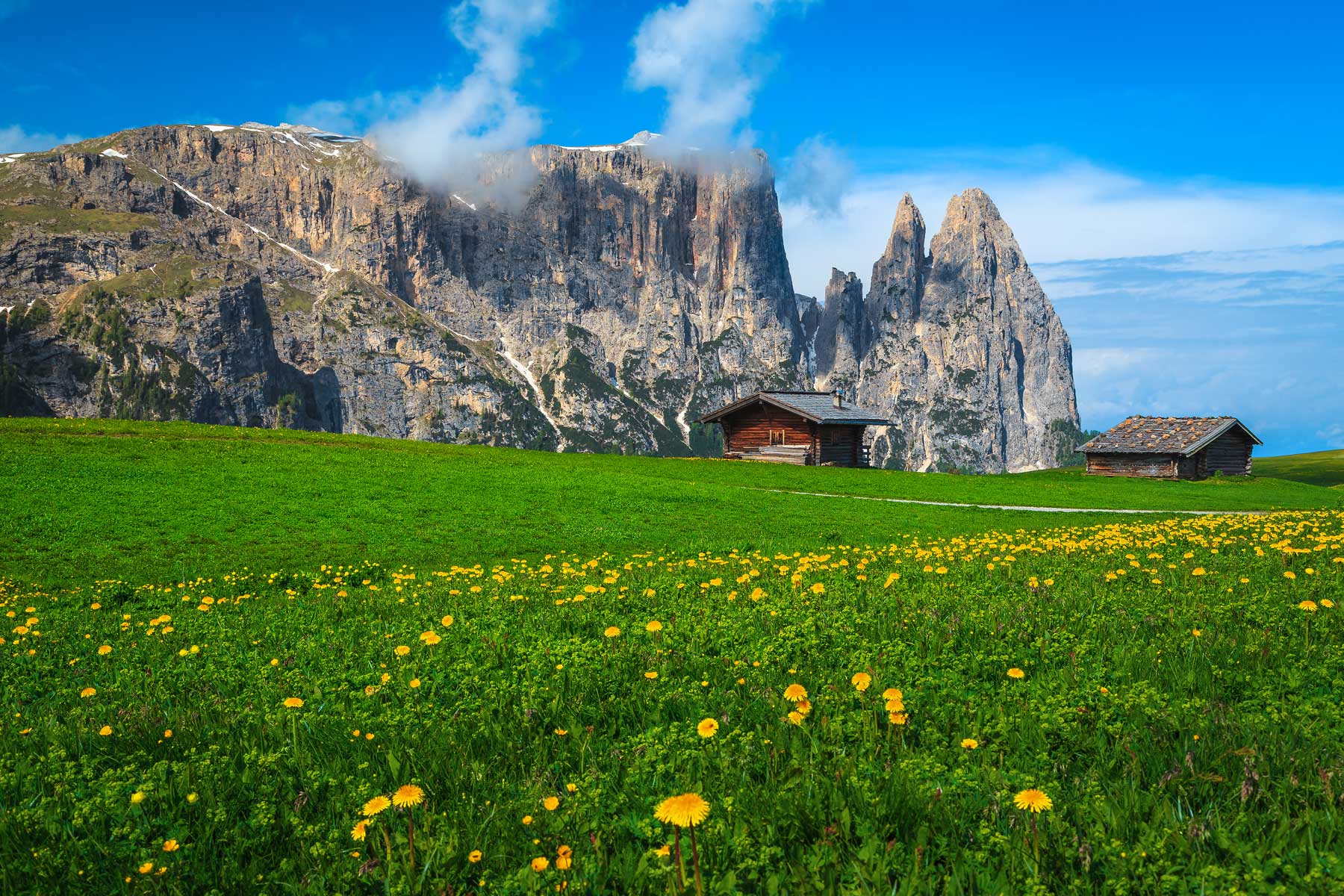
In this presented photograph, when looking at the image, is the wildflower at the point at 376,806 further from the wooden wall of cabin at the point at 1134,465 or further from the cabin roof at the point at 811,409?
the wooden wall of cabin at the point at 1134,465

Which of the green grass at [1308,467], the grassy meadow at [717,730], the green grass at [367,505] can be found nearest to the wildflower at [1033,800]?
the grassy meadow at [717,730]

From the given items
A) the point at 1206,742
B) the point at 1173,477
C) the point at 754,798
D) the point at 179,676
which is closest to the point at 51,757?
the point at 179,676

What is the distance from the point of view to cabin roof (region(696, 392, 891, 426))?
208 ft

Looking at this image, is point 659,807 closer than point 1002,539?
Yes

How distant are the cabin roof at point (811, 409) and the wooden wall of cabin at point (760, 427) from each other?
877 millimetres

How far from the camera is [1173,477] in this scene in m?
65.1

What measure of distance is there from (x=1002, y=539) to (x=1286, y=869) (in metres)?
12.2

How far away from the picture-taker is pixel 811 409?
64.8 metres

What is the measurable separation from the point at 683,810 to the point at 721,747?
1588mm

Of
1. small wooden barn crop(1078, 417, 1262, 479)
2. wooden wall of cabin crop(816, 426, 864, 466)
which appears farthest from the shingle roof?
wooden wall of cabin crop(816, 426, 864, 466)

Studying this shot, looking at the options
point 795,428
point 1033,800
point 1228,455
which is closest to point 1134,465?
point 1228,455

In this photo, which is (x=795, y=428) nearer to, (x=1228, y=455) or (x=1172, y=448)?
(x=1172, y=448)

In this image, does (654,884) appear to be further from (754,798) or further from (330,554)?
(330,554)

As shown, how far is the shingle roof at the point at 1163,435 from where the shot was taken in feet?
217
